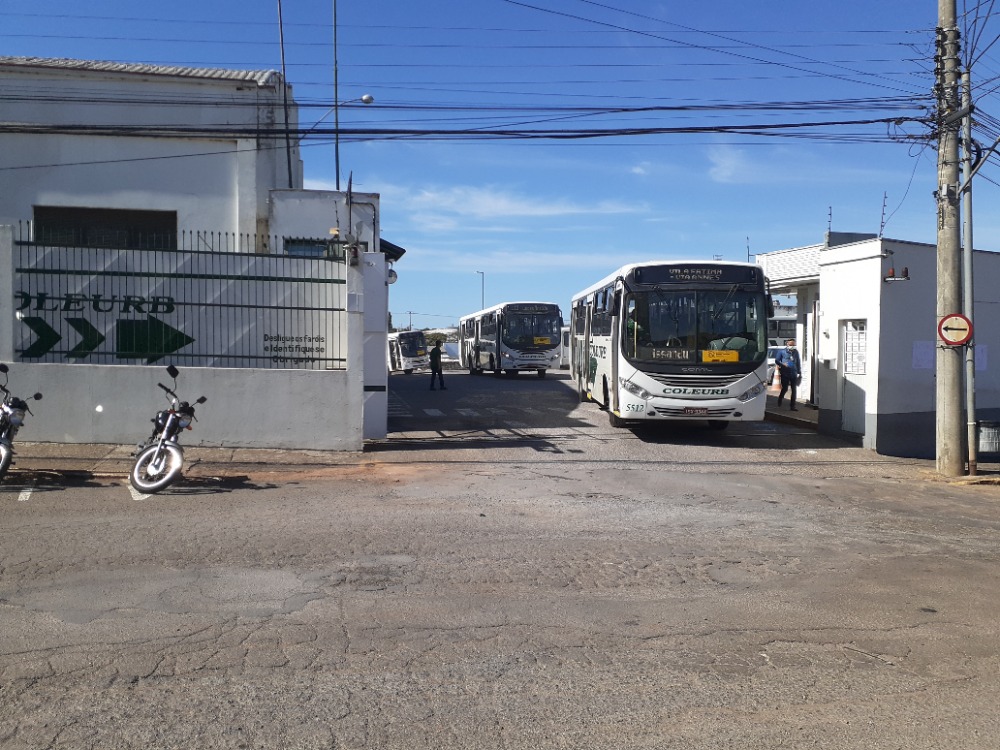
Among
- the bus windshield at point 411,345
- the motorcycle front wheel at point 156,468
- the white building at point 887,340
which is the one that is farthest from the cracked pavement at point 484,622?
the bus windshield at point 411,345

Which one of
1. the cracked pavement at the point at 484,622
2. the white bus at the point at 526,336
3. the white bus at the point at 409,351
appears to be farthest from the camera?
the white bus at the point at 409,351

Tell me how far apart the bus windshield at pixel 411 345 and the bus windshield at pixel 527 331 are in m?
13.5

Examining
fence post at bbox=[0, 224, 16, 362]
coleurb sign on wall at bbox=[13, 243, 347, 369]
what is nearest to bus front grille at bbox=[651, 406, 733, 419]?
coleurb sign on wall at bbox=[13, 243, 347, 369]

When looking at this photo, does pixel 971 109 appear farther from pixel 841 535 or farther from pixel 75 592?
pixel 75 592

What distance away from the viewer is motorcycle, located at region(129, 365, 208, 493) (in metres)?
10.4

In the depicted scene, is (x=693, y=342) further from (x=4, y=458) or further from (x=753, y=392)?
(x=4, y=458)

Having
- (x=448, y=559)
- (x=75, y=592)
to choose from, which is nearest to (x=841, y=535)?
(x=448, y=559)

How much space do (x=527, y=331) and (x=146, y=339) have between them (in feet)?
74.2

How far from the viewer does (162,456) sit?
10.5m

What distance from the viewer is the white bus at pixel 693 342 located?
1622 cm

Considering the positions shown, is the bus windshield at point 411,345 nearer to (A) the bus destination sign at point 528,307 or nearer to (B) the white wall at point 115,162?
(A) the bus destination sign at point 528,307

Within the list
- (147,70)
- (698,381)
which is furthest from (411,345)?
(698,381)

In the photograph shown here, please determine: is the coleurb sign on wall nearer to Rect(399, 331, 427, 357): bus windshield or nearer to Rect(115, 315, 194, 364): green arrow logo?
Rect(115, 315, 194, 364): green arrow logo

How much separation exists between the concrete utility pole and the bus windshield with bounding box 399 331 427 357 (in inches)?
1414
